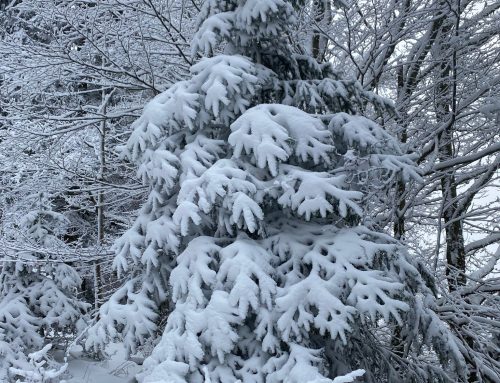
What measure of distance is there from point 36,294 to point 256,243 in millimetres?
5678

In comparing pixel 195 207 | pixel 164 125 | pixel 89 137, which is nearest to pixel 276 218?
pixel 195 207

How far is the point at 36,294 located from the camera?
8.82 meters

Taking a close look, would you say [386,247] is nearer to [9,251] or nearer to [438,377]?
[438,377]

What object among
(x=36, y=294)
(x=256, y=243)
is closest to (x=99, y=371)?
(x=36, y=294)

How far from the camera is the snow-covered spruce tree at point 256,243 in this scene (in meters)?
4.14

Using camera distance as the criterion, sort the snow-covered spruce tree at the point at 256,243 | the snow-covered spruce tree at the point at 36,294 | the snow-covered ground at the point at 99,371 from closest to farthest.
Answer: the snow-covered spruce tree at the point at 256,243
the snow-covered spruce tree at the point at 36,294
the snow-covered ground at the point at 99,371

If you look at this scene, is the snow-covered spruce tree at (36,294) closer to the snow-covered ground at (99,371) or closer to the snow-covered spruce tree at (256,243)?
the snow-covered ground at (99,371)

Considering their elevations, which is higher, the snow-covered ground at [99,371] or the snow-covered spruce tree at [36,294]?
the snow-covered spruce tree at [36,294]

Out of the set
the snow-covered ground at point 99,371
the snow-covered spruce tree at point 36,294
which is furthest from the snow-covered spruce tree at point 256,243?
the snow-covered ground at point 99,371

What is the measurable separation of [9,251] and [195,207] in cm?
446

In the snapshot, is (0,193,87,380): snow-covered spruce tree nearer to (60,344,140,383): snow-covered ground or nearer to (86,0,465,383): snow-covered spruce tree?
(60,344,140,383): snow-covered ground

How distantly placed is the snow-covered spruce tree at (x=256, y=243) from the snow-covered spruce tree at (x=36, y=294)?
3.93m

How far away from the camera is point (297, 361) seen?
4035mm

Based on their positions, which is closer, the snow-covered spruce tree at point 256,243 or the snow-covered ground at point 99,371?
the snow-covered spruce tree at point 256,243
